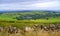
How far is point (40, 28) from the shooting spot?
1.38 metres

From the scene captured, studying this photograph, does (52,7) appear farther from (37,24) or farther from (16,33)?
(16,33)

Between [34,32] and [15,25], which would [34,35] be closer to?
[34,32]

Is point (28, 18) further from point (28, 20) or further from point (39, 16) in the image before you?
point (39, 16)

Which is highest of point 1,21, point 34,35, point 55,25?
point 1,21

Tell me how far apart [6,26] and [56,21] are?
30.1 inches

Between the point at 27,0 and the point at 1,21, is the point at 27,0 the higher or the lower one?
the higher one

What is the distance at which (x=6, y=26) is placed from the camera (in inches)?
53.2

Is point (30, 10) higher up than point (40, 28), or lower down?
higher up

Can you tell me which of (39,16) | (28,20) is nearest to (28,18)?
(28,20)

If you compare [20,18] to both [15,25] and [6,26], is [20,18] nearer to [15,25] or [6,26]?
[15,25]

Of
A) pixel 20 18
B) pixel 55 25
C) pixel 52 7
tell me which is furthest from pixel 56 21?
pixel 20 18

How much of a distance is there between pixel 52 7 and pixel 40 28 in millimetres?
380

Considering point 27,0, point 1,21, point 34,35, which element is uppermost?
point 27,0

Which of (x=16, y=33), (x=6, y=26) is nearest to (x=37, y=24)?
(x=16, y=33)
